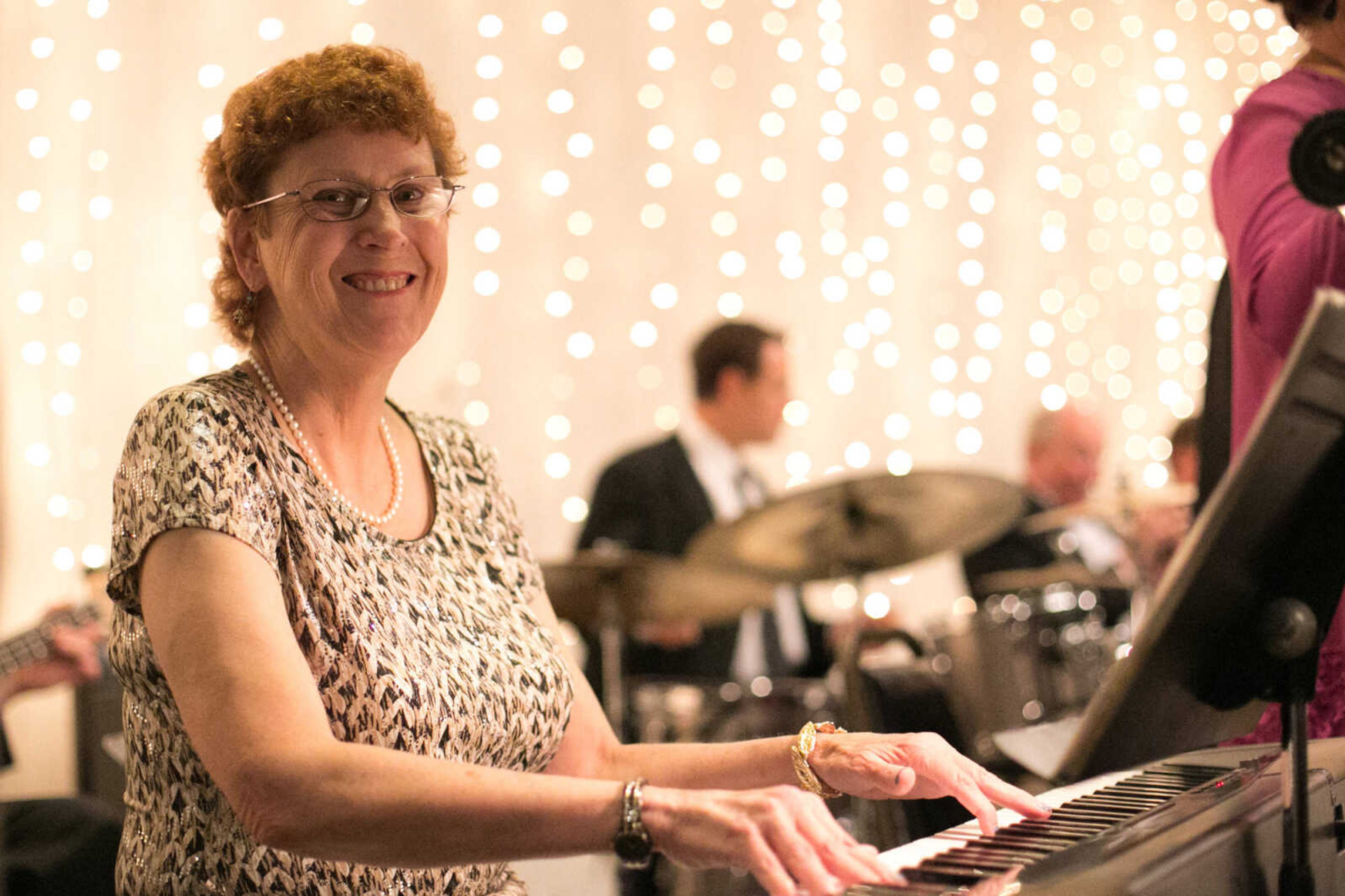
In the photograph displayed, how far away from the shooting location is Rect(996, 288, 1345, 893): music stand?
1040 mm

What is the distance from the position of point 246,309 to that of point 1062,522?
3.81m

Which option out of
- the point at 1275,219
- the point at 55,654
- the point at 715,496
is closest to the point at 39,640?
the point at 55,654

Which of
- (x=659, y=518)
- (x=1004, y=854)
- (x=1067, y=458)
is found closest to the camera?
(x=1004, y=854)

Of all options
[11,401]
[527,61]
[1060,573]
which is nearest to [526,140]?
[527,61]

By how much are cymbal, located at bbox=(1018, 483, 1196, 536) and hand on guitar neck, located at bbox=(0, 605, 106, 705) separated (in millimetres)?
3118

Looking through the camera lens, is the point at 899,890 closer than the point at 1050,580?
Yes

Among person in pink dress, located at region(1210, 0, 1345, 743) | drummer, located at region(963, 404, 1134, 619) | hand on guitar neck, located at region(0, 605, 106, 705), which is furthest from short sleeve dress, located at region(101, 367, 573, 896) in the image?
drummer, located at region(963, 404, 1134, 619)

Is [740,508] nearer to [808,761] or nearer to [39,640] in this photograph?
[39,640]

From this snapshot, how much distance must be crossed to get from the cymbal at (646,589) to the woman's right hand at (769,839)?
9.23 feet

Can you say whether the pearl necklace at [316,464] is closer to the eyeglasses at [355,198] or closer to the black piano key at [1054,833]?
the eyeglasses at [355,198]

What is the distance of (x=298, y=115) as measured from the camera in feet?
4.96

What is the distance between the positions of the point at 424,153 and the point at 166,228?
2550mm

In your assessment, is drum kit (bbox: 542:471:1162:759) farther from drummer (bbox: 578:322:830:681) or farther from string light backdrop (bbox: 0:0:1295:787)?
string light backdrop (bbox: 0:0:1295:787)

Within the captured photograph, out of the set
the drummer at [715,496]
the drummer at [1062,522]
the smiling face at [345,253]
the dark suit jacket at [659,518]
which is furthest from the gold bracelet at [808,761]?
the drummer at [1062,522]
